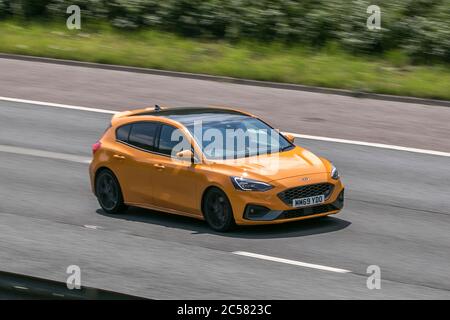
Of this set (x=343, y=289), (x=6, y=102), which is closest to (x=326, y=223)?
(x=343, y=289)

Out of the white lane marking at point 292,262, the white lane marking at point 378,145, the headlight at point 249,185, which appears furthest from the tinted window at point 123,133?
the white lane marking at point 378,145

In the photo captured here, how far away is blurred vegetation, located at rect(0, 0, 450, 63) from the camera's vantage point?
26.9 m

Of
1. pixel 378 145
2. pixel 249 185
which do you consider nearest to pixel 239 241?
pixel 249 185

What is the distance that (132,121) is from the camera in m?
16.0

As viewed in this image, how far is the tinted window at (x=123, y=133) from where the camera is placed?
52.4 ft

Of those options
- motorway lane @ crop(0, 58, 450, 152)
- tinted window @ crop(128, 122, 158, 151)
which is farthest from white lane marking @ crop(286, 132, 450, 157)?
tinted window @ crop(128, 122, 158, 151)

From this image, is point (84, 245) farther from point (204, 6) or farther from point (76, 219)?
point (204, 6)

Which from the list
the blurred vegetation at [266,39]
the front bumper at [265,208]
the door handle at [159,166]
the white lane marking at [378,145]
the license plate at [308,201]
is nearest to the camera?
the front bumper at [265,208]

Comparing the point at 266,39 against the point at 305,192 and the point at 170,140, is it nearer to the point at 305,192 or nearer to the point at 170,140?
the point at 170,140

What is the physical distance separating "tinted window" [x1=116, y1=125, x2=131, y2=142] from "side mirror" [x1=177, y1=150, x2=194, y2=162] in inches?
57.3

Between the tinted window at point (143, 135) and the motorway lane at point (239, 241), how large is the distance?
1.06m

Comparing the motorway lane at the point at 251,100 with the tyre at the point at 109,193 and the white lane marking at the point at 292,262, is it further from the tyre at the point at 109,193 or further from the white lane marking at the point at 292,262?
the white lane marking at the point at 292,262

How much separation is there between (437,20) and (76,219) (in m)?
14.4

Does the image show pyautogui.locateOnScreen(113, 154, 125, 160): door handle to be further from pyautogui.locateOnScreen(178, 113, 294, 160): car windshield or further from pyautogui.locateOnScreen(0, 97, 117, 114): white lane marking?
pyautogui.locateOnScreen(0, 97, 117, 114): white lane marking
